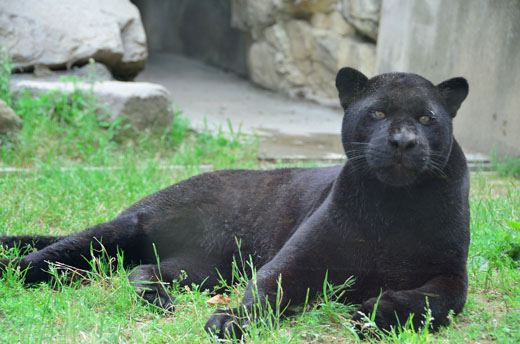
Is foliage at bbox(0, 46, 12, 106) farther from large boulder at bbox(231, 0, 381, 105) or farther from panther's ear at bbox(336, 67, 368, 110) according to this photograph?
large boulder at bbox(231, 0, 381, 105)

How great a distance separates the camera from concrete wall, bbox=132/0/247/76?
17250 mm

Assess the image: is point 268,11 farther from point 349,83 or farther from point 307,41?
point 349,83

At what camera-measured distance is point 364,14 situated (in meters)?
11.5

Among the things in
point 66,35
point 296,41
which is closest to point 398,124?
point 66,35

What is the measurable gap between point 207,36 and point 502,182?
46.2ft

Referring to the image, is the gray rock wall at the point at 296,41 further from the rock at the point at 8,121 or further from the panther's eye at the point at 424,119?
the panther's eye at the point at 424,119

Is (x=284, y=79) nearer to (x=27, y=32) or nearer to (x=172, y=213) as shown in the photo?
(x=27, y=32)

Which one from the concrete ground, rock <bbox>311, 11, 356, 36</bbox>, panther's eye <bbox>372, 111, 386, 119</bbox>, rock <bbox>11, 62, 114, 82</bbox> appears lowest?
the concrete ground

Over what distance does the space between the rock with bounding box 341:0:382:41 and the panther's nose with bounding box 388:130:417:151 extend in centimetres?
919

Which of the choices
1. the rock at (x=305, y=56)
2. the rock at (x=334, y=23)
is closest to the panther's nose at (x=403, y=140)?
the rock at (x=305, y=56)

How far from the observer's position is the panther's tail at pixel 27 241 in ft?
12.2

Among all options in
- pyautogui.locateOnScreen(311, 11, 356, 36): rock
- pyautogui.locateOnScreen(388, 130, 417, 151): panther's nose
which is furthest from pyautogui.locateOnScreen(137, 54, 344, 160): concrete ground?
pyautogui.locateOnScreen(388, 130, 417, 151): panther's nose

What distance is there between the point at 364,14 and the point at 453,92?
29.4 feet

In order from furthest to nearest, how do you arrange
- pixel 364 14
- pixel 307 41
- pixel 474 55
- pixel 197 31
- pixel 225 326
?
1. pixel 197 31
2. pixel 307 41
3. pixel 364 14
4. pixel 474 55
5. pixel 225 326
